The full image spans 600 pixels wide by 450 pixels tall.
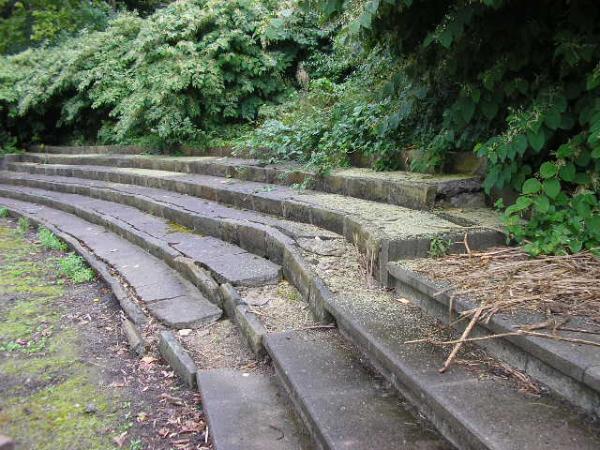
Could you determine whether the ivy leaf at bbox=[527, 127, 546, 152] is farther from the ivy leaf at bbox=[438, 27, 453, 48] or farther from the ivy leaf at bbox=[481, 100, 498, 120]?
the ivy leaf at bbox=[438, 27, 453, 48]

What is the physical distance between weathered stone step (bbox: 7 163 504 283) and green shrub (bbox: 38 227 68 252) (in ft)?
5.13

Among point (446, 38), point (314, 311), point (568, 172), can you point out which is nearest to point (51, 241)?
point (314, 311)

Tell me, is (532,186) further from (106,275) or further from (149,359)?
(106,275)

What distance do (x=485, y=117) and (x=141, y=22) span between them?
9351 millimetres

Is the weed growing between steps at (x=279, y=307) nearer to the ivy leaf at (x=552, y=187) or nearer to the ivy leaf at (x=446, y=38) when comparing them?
the ivy leaf at (x=552, y=187)

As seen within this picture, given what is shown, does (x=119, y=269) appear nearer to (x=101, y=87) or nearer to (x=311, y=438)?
(x=311, y=438)

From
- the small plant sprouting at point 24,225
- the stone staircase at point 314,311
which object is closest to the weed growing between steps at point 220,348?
the stone staircase at point 314,311

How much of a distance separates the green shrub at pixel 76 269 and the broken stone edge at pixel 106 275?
0.18ft

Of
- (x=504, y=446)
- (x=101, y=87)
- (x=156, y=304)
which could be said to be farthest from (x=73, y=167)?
(x=504, y=446)

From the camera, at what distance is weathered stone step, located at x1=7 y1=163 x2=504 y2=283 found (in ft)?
9.67

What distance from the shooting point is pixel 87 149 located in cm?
1131

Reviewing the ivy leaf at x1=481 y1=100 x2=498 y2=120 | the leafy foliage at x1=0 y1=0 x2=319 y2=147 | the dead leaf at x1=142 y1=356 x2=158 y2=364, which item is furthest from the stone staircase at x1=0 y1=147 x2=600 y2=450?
the leafy foliage at x1=0 y1=0 x2=319 y2=147

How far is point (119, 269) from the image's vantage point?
460 centimetres

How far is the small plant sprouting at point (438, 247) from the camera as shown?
2.92 m
